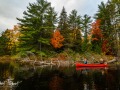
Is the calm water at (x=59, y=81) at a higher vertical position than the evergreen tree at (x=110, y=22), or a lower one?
lower

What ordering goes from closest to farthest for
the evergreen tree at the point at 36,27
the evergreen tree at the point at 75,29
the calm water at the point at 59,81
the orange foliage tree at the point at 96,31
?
the calm water at the point at 59,81 < the evergreen tree at the point at 36,27 < the orange foliage tree at the point at 96,31 < the evergreen tree at the point at 75,29

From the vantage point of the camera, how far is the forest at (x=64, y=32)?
57312 mm

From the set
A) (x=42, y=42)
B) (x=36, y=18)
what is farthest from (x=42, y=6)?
(x=42, y=42)

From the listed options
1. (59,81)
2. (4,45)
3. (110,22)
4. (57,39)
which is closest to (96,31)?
(110,22)

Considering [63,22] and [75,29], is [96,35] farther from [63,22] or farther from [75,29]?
[63,22]

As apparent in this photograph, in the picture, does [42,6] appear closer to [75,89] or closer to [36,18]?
[36,18]

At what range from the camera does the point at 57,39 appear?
60438mm

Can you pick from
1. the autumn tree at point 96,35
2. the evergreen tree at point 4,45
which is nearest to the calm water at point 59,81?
the autumn tree at point 96,35

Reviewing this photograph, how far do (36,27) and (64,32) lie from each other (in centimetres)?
984

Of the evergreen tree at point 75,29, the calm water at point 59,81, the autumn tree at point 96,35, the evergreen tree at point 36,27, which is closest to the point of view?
the calm water at point 59,81

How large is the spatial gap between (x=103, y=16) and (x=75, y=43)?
1120 centimetres

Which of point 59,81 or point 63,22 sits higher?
point 63,22

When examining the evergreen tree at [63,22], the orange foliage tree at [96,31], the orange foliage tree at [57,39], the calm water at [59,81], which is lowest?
the calm water at [59,81]

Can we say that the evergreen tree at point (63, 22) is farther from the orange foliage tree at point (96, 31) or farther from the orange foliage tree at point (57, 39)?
the orange foliage tree at point (96, 31)
